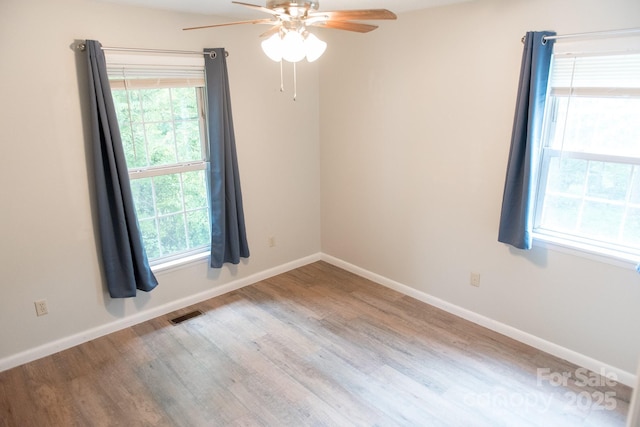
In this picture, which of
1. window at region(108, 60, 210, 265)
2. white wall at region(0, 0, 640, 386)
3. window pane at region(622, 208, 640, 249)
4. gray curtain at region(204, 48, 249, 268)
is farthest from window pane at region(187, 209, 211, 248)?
window pane at region(622, 208, 640, 249)

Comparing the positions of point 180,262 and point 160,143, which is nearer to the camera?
point 160,143

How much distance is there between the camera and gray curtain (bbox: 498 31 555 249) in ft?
8.14

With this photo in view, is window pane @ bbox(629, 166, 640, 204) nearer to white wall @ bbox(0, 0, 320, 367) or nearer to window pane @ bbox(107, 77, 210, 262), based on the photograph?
white wall @ bbox(0, 0, 320, 367)

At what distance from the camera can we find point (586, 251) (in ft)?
8.48

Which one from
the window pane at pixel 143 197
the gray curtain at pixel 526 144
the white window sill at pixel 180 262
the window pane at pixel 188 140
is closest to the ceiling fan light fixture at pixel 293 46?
the gray curtain at pixel 526 144

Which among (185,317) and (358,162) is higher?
(358,162)

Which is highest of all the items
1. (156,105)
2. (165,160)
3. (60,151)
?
(156,105)

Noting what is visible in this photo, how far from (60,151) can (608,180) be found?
343 centimetres

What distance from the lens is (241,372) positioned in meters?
2.70

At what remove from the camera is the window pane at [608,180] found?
8.04 feet

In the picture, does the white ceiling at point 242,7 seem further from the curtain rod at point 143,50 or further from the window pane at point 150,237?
the window pane at point 150,237

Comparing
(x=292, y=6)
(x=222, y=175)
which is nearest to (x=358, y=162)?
(x=222, y=175)

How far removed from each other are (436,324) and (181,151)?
2427mm

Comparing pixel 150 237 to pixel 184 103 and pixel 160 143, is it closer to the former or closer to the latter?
pixel 160 143
